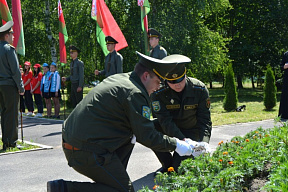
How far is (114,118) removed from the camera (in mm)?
3510

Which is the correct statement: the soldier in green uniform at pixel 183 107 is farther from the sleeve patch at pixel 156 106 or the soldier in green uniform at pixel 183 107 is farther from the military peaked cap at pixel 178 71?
the military peaked cap at pixel 178 71

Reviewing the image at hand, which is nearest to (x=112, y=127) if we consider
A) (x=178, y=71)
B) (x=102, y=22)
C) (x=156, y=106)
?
(x=178, y=71)

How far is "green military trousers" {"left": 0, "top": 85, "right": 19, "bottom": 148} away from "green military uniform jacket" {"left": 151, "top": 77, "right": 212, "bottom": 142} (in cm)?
343

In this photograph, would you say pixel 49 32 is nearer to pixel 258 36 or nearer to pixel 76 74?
pixel 258 36

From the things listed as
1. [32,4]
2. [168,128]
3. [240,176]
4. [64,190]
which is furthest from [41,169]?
[32,4]

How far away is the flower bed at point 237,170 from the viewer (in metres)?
3.13

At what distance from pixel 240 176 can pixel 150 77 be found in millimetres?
1113

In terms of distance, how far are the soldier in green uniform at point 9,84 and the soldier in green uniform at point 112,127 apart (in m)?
4.38

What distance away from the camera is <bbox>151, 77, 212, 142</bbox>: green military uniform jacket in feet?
17.4

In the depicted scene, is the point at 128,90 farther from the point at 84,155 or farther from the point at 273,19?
the point at 273,19

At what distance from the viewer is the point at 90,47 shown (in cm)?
2175

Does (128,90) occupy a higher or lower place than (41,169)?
higher

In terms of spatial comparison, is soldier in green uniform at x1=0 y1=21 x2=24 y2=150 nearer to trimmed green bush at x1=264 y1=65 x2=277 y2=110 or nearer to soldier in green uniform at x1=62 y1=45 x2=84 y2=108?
soldier in green uniform at x1=62 y1=45 x2=84 y2=108

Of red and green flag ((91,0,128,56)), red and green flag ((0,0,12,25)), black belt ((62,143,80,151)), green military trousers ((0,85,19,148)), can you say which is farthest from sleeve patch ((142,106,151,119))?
red and green flag ((91,0,128,56))
